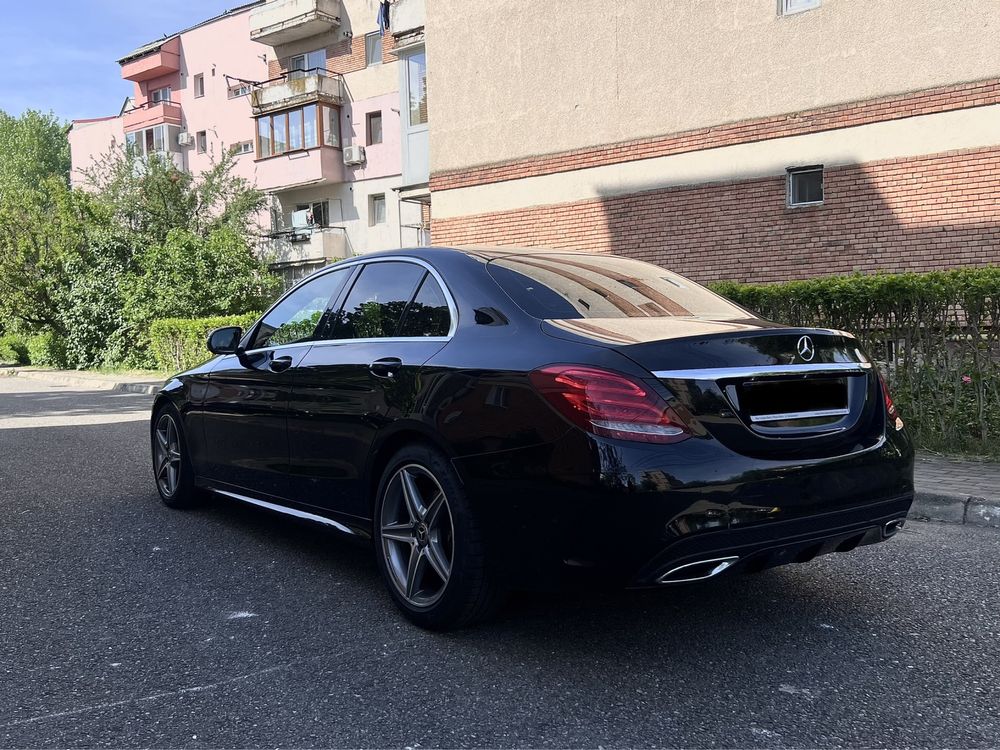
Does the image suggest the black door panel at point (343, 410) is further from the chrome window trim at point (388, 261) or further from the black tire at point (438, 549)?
the black tire at point (438, 549)

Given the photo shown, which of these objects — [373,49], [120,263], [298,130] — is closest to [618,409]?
[120,263]

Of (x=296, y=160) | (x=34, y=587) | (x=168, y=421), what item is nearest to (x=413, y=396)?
(x=34, y=587)

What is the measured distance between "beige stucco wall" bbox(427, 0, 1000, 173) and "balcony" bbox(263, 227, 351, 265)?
1565 cm

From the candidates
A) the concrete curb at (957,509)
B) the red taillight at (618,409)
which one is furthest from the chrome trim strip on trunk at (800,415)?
the concrete curb at (957,509)

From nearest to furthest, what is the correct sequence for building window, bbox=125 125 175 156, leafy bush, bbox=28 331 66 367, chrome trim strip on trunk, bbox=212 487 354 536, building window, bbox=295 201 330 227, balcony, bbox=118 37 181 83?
chrome trim strip on trunk, bbox=212 487 354 536 < leafy bush, bbox=28 331 66 367 < building window, bbox=295 201 330 227 < building window, bbox=125 125 175 156 < balcony, bbox=118 37 181 83

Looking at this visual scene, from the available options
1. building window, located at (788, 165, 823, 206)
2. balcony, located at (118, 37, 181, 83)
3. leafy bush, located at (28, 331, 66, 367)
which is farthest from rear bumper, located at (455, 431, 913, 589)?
balcony, located at (118, 37, 181, 83)

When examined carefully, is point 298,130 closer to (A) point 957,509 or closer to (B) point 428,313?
(A) point 957,509

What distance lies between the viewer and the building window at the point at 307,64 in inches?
1374

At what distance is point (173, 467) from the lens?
620 cm

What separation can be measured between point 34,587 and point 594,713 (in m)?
2.93

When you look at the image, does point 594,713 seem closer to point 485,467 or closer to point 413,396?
point 485,467

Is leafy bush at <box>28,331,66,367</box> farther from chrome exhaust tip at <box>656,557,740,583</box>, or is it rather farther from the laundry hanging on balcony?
chrome exhaust tip at <box>656,557,740,583</box>

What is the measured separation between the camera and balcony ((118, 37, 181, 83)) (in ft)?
139

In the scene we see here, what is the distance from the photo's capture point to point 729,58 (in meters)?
15.1
